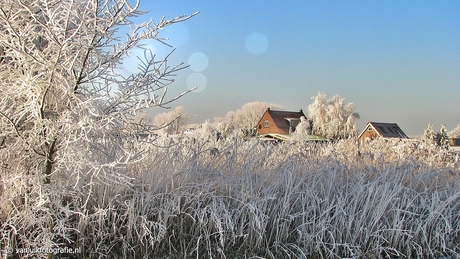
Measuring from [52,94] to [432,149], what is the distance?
228 inches

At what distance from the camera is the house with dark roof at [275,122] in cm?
3038

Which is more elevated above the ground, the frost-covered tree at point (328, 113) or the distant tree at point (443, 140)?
the frost-covered tree at point (328, 113)

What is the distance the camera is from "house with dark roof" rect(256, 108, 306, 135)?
30.4 m

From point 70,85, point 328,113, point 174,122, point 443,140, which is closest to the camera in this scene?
point 70,85

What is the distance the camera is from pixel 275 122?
3064 cm

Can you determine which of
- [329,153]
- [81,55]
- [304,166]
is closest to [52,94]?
[81,55]

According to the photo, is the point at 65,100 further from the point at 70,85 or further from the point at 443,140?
the point at 443,140

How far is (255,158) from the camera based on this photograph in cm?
344

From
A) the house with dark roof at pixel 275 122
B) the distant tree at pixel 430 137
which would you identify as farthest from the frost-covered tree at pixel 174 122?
the house with dark roof at pixel 275 122

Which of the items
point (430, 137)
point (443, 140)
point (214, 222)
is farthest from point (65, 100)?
point (443, 140)

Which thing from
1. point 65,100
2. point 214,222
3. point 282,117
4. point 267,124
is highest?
point 282,117

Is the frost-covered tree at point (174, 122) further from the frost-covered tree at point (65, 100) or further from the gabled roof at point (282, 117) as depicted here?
the gabled roof at point (282, 117)

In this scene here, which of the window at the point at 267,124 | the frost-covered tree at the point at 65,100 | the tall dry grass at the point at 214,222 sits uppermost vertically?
the window at the point at 267,124

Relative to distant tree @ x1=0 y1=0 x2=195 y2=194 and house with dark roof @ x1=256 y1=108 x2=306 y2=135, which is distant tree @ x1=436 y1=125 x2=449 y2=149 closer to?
distant tree @ x1=0 y1=0 x2=195 y2=194
